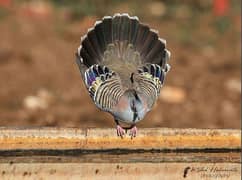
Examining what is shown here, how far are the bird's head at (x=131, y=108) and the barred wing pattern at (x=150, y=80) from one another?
2.1 inches

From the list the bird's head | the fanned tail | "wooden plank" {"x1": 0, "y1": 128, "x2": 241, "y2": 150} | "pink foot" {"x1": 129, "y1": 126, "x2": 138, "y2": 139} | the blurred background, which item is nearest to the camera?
"wooden plank" {"x1": 0, "y1": 128, "x2": 241, "y2": 150}

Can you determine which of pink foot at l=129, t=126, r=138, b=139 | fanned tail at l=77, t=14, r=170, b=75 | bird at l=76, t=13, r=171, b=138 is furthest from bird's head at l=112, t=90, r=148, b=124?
fanned tail at l=77, t=14, r=170, b=75

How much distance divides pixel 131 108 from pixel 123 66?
0.36 metres

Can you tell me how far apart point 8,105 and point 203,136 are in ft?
8.05

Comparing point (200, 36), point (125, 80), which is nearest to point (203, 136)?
point (125, 80)

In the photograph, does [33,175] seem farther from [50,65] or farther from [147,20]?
[147,20]

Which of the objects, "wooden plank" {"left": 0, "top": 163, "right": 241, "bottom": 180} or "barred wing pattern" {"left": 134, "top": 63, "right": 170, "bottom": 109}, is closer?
"wooden plank" {"left": 0, "top": 163, "right": 241, "bottom": 180}

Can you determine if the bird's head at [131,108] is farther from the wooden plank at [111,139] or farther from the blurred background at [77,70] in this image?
the blurred background at [77,70]

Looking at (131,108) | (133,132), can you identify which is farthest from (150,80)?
(133,132)

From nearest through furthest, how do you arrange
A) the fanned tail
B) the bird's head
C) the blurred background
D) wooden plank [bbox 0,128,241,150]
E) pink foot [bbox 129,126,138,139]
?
wooden plank [bbox 0,128,241,150]
pink foot [bbox 129,126,138,139]
the bird's head
the fanned tail
the blurred background

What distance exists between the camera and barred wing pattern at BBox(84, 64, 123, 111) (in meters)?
3.72

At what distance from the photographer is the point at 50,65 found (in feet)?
20.9

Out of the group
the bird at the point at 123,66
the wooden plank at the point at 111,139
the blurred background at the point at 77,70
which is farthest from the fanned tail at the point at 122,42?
the blurred background at the point at 77,70

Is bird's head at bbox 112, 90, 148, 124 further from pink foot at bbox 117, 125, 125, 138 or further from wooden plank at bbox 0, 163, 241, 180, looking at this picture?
wooden plank at bbox 0, 163, 241, 180
